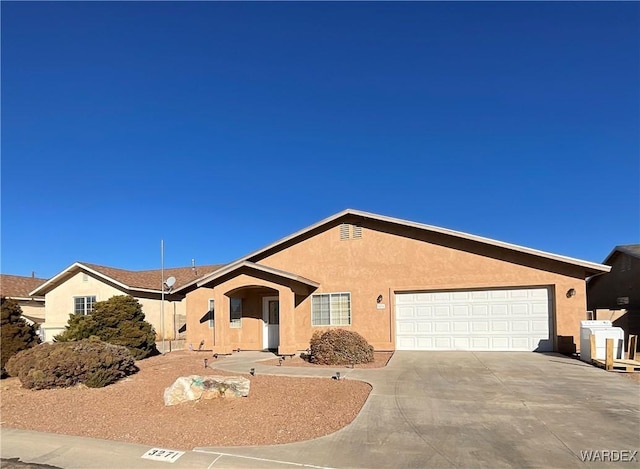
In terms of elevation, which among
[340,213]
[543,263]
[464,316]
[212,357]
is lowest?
[212,357]

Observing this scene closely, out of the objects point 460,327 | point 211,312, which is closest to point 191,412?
point 460,327

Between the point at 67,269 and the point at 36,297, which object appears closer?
the point at 67,269

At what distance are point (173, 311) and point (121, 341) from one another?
1102cm

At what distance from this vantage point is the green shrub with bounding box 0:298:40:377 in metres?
14.4

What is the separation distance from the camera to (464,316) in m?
16.7

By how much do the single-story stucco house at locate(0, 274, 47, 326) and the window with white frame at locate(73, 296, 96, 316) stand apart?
4.21m

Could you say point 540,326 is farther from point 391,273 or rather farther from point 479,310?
point 391,273

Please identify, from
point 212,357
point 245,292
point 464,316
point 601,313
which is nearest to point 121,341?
point 212,357

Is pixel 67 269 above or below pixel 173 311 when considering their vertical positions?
above

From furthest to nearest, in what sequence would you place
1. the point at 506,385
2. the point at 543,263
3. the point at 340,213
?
the point at 340,213
the point at 543,263
the point at 506,385

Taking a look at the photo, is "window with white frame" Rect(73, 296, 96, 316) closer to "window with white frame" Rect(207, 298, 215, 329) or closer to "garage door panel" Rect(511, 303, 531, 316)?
"window with white frame" Rect(207, 298, 215, 329)

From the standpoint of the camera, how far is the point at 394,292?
17.6 meters

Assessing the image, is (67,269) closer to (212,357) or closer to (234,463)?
(212,357)

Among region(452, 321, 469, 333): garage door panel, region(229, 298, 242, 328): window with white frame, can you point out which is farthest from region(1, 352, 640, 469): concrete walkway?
region(229, 298, 242, 328): window with white frame
